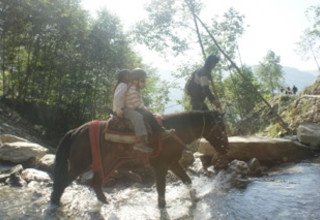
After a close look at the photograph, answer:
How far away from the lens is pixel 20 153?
11.8m

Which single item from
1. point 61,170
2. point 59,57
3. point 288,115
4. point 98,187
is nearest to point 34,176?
point 61,170

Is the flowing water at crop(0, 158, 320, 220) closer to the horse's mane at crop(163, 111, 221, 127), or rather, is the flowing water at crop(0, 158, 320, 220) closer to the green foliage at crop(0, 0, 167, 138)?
the horse's mane at crop(163, 111, 221, 127)

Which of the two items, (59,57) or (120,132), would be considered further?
(59,57)

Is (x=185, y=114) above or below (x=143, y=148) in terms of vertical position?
above

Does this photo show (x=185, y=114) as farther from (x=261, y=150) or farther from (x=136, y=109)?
(x=261, y=150)

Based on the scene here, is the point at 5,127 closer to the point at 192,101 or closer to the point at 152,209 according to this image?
the point at 192,101

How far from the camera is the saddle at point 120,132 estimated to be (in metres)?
7.39

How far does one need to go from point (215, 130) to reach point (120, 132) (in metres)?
2.30

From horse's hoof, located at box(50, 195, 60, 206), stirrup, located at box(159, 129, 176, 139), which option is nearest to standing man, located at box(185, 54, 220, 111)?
stirrup, located at box(159, 129, 176, 139)

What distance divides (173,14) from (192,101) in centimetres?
1775

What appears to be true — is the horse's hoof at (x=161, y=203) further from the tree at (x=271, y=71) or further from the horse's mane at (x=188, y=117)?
the tree at (x=271, y=71)

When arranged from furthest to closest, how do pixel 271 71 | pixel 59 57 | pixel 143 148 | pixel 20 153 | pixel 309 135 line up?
1. pixel 271 71
2. pixel 59 57
3. pixel 309 135
4. pixel 20 153
5. pixel 143 148

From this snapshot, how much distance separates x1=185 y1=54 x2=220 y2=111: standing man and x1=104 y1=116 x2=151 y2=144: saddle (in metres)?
3.21

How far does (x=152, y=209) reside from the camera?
7262mm
